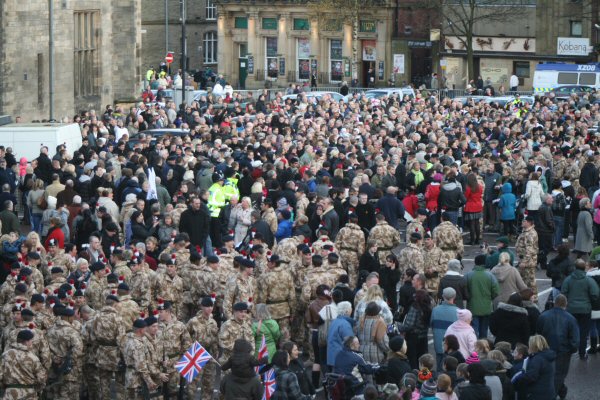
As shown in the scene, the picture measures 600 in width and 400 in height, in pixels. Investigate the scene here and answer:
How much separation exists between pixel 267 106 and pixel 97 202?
21.3m

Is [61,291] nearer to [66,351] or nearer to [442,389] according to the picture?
[66,351]

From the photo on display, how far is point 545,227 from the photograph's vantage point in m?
29.9

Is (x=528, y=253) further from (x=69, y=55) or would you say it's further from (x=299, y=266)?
(x=69, y=55)

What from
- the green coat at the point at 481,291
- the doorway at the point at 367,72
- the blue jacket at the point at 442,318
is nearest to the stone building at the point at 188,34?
the doorway at the point at 367,72

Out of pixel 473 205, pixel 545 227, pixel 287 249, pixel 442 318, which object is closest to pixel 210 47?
pixel 473 205

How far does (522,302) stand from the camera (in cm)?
2158

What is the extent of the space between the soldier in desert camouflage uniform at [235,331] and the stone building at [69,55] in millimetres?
29003

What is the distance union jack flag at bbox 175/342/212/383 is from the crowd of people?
461 mm

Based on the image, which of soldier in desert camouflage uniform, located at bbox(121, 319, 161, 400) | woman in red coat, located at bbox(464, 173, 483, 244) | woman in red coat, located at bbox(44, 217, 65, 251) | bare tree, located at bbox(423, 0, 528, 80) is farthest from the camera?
bare tree, located at bbox(423, 0, 528, 80)

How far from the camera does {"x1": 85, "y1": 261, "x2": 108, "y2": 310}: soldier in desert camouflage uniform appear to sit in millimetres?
22531

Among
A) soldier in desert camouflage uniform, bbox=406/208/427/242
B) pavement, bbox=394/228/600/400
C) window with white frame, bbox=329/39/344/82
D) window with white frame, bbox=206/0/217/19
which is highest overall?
window with white frame, bbox=206/0/217/19

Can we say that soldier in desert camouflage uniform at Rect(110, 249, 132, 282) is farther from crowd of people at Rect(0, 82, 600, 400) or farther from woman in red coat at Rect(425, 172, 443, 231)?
woman in red coat at Rect(425, 172, 443, 231)

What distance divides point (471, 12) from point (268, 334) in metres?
53.2

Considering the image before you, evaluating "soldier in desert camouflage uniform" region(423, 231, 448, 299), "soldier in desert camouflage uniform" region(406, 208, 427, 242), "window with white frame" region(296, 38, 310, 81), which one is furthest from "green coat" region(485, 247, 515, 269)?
"window with white frame" region(296, 38, 310, 81)
